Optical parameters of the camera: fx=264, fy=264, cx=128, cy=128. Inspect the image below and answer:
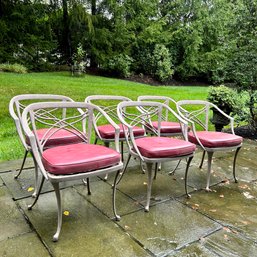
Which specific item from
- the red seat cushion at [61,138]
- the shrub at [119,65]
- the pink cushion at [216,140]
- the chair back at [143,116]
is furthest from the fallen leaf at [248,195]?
the shrub at [119,65]

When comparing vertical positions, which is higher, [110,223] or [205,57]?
[205,57]

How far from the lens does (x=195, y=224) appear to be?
6.70 ft

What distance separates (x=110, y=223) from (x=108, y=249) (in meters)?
A: 0.31

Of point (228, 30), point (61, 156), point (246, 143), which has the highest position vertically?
point (228, 30)

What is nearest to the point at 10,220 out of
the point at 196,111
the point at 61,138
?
the point at 61,138

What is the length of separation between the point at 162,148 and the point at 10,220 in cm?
132

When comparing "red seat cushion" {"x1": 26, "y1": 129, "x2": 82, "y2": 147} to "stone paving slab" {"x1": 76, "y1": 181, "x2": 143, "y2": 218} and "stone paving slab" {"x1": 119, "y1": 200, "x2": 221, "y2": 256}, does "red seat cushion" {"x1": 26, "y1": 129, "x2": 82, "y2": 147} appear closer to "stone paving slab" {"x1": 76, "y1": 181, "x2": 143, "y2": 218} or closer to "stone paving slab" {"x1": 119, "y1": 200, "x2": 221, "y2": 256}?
"stone paving slab" {"x1": 76, "y1": 181, "x2": 143, "y2": 218}

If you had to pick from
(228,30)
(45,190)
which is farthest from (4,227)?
(228,30)

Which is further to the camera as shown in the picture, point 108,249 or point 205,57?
point 205,57

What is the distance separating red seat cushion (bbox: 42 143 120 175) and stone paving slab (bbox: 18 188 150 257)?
18.1 inches

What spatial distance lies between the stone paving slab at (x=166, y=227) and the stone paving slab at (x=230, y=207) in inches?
4.5

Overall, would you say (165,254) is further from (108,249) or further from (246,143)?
(246,143)

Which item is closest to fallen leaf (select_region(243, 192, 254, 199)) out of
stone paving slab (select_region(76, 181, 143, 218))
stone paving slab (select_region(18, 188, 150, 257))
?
stone paving slab (select_region(76, 181, 143, 218))

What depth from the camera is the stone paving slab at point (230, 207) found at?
6.73ft
